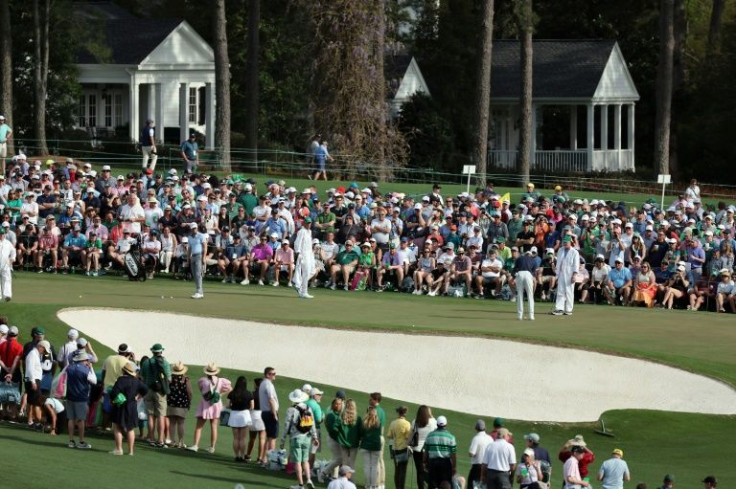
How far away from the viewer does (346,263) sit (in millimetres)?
34531

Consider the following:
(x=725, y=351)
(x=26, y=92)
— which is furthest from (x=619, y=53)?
(x=725, y=351)

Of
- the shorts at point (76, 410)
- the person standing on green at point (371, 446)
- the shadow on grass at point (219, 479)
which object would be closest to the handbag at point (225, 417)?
the shadow on grass at point (219, 479)

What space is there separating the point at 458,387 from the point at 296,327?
347 cm

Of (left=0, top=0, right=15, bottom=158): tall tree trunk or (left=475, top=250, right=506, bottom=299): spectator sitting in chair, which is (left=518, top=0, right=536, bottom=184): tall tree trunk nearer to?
(left=475, top=250, right=506, bottom=299): spectator sitting in chair

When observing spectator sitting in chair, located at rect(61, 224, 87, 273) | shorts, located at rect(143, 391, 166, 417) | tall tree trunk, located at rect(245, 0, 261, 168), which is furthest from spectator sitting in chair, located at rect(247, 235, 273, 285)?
tall tree trunk, located at rect(245, 0, 261, 168)

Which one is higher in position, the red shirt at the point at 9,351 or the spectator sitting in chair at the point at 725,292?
the spectator sitting in chair at the point at 725,292

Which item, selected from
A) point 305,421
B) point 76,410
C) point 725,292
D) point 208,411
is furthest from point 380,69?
point 305,421

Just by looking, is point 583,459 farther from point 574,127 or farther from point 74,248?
point 574,127

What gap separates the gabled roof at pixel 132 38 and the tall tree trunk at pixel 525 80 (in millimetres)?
18296

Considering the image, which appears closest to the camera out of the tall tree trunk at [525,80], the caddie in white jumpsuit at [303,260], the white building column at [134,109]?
the caddie in white jumpsuit at [303,260]

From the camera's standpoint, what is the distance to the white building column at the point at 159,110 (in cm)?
6078

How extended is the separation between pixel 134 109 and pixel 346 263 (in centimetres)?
2821

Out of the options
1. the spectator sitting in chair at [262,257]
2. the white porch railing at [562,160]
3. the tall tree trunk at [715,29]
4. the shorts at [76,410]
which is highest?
the tall tree trunk at [715,29]

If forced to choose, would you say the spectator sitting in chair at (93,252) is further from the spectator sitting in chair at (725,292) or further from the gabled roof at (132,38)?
the gabled roof at (132,38)
